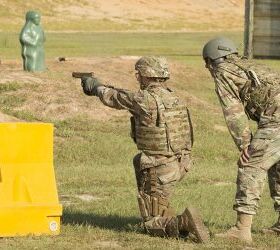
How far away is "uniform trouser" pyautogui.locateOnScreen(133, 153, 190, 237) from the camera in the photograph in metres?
9.01

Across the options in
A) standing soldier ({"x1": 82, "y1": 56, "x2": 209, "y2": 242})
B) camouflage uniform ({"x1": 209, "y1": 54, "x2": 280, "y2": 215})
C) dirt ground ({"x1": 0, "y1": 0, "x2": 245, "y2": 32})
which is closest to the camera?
camouflage uniform ({"x1": 209, "y1": 54, "x2": 280, "y2": 215})

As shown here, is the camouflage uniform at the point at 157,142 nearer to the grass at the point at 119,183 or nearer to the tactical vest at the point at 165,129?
the tactical vest at the point at 165,129

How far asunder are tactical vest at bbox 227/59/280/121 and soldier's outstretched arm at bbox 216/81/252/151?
0.54 feet

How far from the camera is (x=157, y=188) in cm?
905

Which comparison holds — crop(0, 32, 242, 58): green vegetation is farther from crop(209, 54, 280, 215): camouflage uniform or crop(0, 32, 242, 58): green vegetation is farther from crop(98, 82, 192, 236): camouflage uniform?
crop(209, 54, 280, 215): camouflage uniform

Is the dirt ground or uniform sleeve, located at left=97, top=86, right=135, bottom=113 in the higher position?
the dirt ground

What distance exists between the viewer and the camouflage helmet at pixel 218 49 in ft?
28.9

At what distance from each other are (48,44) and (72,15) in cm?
2425

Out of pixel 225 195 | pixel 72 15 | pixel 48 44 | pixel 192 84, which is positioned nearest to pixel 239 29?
pixel 72 15

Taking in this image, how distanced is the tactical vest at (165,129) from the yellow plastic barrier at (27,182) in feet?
2.91

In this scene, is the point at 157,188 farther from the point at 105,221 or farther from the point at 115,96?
the point at 105,221

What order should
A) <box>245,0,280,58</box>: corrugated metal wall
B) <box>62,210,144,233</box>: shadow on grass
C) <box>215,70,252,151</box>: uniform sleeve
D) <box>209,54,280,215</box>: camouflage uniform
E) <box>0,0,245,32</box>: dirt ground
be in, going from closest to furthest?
<box>215,70,252,151</box>: uniform sleeve < <box>209,54,280,215</box>: camouflage uniform < <box>62,210,144,233</box>: shadow on grass < <box>245,0,280,58</box>: corrugated metal wall < <box>0,0,245,32</box>: dirt ground

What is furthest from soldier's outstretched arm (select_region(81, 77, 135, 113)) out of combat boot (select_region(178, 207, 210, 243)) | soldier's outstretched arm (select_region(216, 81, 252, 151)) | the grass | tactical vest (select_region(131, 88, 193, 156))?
the grass

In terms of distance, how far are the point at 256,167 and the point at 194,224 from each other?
0.69 m
